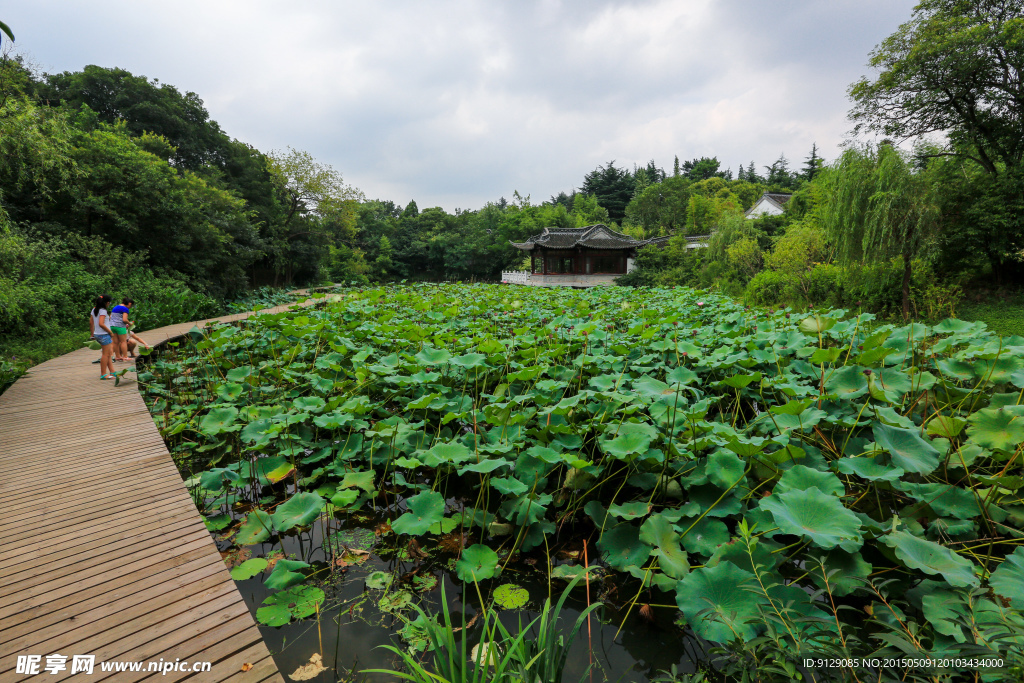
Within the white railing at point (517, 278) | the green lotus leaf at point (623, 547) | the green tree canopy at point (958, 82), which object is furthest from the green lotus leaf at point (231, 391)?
the white railing at point (517, 278)

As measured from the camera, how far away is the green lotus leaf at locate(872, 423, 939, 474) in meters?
1.55

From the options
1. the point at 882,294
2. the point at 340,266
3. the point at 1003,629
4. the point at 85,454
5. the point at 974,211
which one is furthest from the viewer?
the point at 340,266

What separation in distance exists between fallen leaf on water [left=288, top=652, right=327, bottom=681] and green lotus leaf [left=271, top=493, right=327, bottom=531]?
18.8 inches

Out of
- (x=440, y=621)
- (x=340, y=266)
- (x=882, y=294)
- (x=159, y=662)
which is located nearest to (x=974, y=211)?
(x=882, y=294)

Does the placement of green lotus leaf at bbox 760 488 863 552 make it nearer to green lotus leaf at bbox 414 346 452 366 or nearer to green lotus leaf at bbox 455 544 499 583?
green lotus leaf at bbox 455 544 499 583

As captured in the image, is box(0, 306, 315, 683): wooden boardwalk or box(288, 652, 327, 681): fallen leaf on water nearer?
box(0, 306, 315, 683): wooden boardwalk

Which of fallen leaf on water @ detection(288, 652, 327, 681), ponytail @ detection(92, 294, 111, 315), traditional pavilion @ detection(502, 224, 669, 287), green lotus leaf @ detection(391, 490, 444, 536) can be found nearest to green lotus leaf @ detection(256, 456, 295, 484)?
green lotus leaf @ detection(391, 490, 444, 536)

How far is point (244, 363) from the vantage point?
486 centimetres

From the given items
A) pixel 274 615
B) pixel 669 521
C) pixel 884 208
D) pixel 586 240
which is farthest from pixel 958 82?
pixel 586 240

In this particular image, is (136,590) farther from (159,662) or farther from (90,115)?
(90,115)

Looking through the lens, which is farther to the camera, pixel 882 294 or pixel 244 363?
pixel 882 294

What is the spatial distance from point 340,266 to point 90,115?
10.9 m

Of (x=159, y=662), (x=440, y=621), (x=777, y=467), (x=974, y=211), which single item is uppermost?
(x=974, y=211)

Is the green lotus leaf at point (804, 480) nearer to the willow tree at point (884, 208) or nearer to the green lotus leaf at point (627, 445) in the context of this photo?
the green lotus leaf at point (627, 445)
